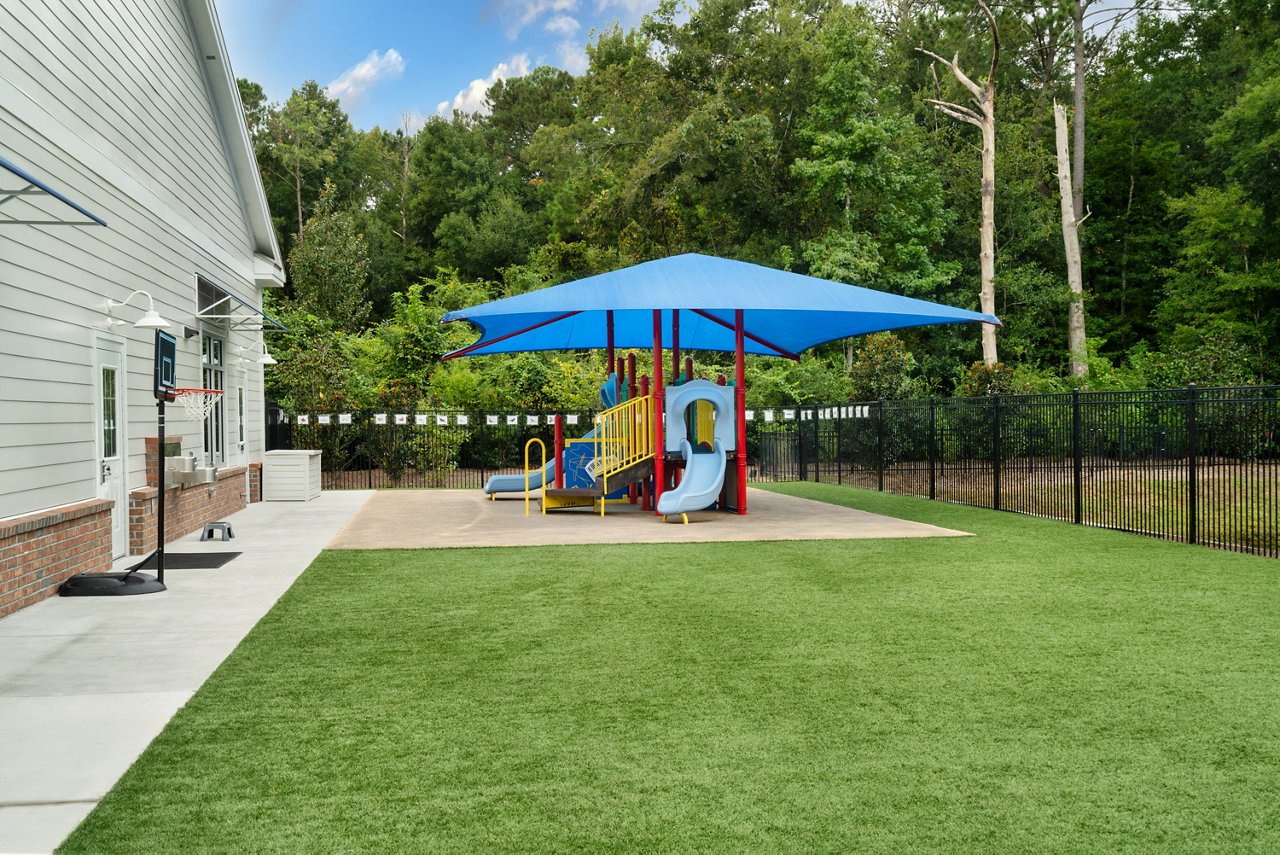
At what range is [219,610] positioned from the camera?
317 inches

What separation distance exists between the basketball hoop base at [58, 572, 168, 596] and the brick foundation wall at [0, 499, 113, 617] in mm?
129

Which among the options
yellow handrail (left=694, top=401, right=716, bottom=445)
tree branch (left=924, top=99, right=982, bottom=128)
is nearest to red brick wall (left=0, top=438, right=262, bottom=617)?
yellow handrail (left=694, top=401, right=716, bottom=445)

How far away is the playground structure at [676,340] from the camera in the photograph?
12.9 metres

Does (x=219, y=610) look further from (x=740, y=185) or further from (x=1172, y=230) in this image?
(x=1172, y=230)

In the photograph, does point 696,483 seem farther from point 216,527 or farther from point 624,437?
point 216,527

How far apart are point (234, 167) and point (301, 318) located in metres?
14.5

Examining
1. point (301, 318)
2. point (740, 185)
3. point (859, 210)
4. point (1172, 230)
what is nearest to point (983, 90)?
point (859, 210)

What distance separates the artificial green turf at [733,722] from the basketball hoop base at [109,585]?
1272 millimetres

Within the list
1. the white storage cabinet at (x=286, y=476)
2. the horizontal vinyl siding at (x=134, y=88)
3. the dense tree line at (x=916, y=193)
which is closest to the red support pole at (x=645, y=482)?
the white storage cabinet at (x=286, y=476)

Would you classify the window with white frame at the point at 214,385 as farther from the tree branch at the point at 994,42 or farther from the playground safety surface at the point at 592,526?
the tree branch at the point at 994,42

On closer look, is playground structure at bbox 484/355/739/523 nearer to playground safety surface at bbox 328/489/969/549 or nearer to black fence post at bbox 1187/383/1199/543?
playground safety surface at bbox 328/489/969/549

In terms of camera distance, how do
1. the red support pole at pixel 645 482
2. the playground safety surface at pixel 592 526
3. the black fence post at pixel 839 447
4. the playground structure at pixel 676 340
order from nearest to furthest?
the playground safety surface at pixel 592 526
the playground structure at pixel 676 340
the red support pole at pixel 645 482
the black fence post at pixel 839 447

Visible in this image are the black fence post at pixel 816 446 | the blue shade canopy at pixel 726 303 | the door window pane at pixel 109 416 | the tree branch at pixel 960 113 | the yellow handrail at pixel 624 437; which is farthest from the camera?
the tree branch at pixel 960 113

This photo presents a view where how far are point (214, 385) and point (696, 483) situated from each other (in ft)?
24.2
